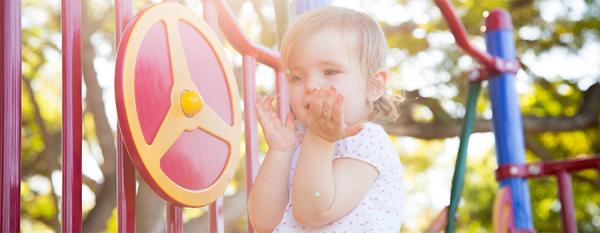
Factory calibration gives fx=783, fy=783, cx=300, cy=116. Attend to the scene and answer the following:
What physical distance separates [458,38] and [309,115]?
151cm

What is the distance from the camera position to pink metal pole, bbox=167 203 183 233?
1.32 m

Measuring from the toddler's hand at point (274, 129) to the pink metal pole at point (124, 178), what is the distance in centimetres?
24

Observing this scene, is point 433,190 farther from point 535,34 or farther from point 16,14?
point 16,14

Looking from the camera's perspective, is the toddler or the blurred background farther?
the blurred background

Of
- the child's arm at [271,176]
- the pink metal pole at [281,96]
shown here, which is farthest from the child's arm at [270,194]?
the pink metal pole at [281,96]

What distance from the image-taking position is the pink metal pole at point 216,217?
1459mm

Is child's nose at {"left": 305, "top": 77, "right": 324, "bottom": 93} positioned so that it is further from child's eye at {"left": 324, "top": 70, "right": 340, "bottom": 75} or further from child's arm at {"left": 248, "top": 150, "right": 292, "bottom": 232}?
child's arm at {"left": 248, "top": 150, "right": 292, "bottom": 232}

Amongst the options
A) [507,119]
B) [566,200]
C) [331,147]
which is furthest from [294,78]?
[566,200]

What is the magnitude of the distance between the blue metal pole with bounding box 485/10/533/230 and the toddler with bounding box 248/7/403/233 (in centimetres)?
144

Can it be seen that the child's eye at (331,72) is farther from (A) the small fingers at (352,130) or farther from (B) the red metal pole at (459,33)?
(B) the red metal pole at (459,33)

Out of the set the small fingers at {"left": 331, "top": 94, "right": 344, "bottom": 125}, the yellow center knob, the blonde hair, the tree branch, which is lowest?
the small fingers at {"left": 331, "top": 94, "right": 344, "bottom": 125}

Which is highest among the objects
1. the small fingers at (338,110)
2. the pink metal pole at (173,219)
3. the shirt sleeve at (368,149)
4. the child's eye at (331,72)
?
the child's eye at (331,72)

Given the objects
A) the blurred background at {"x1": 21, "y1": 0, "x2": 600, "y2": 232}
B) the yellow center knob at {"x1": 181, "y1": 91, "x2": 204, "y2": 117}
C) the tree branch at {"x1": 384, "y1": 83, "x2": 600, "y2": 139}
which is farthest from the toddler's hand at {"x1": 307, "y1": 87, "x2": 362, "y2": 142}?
the tree branch at {"x1": 384, "y1": 83, "x2": 600, "y2": 139}

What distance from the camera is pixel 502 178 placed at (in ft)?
8.98
